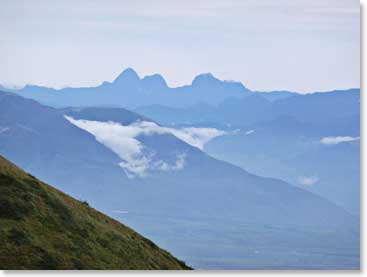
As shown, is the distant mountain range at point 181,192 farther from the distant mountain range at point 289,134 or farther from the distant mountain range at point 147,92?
the distant mountain range at point 289,134

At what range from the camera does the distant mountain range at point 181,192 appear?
2584 centimetres

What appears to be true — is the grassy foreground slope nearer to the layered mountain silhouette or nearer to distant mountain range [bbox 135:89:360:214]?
the layered mountain silhouette

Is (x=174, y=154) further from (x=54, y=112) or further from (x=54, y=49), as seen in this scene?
(x=54, y=49)

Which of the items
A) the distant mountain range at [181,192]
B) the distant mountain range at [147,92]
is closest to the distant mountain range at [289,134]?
the distant mountain range at [147,92]

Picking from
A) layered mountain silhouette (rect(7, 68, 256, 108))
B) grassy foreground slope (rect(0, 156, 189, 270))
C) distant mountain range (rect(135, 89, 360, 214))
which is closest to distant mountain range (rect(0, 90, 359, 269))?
layered mountain silhouette (rect(7, 68, 256, 108))

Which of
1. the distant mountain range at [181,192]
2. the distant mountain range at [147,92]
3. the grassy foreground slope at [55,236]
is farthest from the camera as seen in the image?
the distant mountain range at [147,92]

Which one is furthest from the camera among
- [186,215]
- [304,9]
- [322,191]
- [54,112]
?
[186,215]

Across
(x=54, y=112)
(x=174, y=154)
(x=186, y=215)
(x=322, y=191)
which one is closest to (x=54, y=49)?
(x=54, y=112)

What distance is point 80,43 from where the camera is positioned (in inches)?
1059

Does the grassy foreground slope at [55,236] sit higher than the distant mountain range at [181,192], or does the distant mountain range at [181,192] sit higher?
the distant mountain range at [181,192]

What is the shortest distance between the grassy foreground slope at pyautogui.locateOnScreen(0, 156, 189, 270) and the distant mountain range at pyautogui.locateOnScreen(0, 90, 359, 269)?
11.7ft

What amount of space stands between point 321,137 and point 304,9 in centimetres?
596

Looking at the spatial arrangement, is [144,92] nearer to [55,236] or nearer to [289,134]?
[289,134]

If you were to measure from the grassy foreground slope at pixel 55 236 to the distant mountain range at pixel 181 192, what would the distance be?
11.7ft
